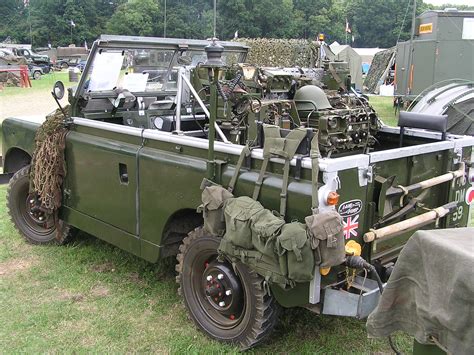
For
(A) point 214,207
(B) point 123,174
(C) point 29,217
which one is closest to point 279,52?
(C) point 29,217

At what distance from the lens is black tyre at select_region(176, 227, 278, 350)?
3322mm

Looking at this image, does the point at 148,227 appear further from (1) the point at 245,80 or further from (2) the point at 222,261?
(1) the point at 245,80

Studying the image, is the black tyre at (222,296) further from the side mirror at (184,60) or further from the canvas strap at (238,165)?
the side mirror at (184,60)

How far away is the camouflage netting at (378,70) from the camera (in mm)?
23703

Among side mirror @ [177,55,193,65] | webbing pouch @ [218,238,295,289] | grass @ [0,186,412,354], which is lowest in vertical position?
grass @ [0,186,412,354]

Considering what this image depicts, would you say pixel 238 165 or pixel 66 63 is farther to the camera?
pixel 66 63

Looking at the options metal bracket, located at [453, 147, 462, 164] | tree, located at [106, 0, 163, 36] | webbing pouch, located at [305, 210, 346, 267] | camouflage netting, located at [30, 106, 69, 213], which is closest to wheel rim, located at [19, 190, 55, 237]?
camouflage netting, located at [30, 106, 69, 213]

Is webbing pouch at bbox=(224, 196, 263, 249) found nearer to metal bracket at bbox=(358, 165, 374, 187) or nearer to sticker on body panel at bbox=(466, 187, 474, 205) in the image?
metal bracket at bbox=(358, 165, 374, 187)

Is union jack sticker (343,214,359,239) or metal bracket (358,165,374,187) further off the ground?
metal bracket (358,165,374,187)

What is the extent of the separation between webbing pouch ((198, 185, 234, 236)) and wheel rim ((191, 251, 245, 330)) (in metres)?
0.35

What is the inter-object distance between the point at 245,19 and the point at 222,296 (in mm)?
56772

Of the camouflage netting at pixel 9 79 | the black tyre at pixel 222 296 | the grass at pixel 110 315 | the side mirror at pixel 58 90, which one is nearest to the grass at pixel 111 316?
the grass at pixel 110 315

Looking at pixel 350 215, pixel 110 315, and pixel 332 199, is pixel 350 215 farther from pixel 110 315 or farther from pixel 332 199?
pixel 110 315

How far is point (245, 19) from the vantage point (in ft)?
189
